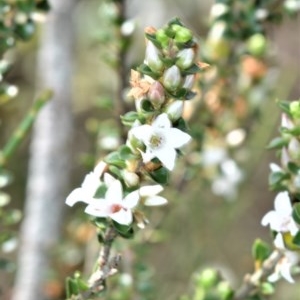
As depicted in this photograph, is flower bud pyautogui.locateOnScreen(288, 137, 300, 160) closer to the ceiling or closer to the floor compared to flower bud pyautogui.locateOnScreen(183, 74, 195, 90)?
closer to the floor

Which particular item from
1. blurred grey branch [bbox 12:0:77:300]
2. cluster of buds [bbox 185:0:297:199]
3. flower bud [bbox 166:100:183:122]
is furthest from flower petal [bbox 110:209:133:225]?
blurred grey branch [bbox 12:0:77:300]

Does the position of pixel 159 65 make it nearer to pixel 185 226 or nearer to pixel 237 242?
pixel 185 226

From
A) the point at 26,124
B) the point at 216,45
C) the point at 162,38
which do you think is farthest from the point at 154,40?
the point at 216,45

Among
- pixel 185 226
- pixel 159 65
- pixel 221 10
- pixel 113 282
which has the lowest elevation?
pixel 185 226

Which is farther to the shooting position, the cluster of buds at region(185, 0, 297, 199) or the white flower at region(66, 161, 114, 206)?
the cluster of buds at region(185, 0, 297, 199)

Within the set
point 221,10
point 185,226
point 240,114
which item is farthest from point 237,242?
point 221,10

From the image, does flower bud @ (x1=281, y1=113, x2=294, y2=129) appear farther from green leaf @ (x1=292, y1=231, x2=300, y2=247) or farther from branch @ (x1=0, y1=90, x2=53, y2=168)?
branch @ (x1=0, y1=90, x2=53, y2=168)

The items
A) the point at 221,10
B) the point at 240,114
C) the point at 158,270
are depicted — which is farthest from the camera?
the point at 158,270

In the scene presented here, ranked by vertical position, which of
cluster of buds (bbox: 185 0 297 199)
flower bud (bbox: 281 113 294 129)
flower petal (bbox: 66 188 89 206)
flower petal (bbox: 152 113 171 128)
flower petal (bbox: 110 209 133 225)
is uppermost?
flower petal (bbox: 152 113 171 128)

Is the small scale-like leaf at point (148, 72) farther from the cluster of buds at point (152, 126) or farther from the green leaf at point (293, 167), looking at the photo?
the green leaf at point (293, 167)
